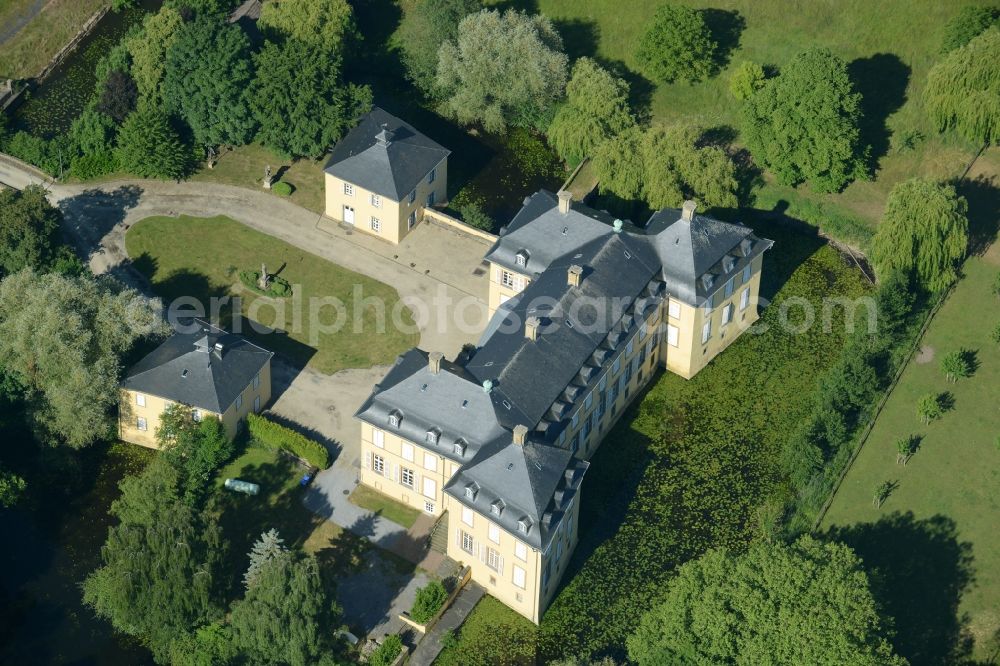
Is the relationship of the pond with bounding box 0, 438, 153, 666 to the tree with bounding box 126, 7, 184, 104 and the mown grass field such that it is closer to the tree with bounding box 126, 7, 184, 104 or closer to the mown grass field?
the tree with bounding box 126, 7, 184, 104

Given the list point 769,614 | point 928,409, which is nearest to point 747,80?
point 928,409

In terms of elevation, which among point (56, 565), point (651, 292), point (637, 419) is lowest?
point (56, 565)

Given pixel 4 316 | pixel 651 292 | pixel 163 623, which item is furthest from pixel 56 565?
pixel 651 292

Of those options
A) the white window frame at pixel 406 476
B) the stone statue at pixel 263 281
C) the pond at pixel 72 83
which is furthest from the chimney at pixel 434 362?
the pond at pixel 72 83

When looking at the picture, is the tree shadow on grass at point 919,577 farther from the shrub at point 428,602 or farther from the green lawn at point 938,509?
the shrub at point 428,602

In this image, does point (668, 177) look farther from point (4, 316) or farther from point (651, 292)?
point (4, 316)
